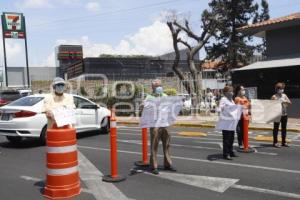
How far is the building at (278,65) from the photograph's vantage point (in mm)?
20219

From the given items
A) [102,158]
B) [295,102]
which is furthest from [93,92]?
[102,158]

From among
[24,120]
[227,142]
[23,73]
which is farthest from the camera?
[23,73]

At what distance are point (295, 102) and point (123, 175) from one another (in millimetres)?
13724

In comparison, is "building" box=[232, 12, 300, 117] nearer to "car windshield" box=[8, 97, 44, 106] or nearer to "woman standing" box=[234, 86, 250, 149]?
"woman standing" box=[234, 86, 250, 149]

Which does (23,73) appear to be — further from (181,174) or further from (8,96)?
(181,174)

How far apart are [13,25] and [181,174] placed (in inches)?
1573

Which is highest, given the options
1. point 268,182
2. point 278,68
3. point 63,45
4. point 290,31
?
point 63,45

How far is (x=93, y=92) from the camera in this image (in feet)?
89.0

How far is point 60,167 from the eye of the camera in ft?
22.7

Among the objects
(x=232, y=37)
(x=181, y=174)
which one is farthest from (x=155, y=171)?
(x=232, y=37)

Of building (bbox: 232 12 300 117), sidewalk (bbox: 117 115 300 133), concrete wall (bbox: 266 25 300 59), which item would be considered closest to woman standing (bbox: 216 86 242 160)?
sidewalk (bbox: 117 115 300 133)

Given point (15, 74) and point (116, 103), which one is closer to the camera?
point (116, 103)

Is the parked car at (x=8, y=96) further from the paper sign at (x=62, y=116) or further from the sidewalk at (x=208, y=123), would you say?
the paper sign at (x=62, y=116)

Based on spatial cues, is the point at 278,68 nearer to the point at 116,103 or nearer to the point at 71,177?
the point at 116,103
